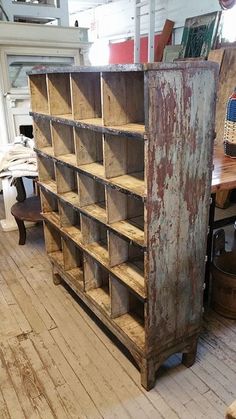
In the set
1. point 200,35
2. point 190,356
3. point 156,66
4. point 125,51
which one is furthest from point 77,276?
point 125,51

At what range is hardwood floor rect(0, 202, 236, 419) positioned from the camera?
5.48 ft

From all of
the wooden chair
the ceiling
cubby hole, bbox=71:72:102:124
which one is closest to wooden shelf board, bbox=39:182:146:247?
cubby hole, bbox=71:72:102:124

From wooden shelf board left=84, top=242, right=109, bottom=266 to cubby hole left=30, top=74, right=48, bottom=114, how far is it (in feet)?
3.16

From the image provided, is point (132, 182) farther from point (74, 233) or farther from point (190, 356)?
point (190, 356)

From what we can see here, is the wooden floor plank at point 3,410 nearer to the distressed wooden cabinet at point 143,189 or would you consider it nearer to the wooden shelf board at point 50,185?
the distressed wooden cabinet at point 143,189

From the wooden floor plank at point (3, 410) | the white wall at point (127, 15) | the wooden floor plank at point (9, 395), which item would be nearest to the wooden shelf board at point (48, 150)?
the wooden floor plank at point (9, 395)

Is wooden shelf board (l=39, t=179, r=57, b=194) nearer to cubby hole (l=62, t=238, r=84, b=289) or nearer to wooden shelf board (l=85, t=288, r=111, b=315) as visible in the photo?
cubby hole (l=62, t=238, r=84, b=289)

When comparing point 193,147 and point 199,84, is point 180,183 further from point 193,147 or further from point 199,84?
point 199,84

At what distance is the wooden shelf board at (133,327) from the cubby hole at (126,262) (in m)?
0.29

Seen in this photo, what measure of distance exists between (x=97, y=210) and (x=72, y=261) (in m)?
0.65

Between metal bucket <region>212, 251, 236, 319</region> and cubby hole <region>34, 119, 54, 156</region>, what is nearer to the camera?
metal bucket <region>212, 251, 236, 319</region>

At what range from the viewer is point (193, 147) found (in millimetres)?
1477

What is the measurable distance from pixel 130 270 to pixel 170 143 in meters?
0.71

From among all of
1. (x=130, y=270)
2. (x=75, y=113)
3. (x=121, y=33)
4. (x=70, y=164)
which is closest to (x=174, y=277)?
(x=130, y=270)
